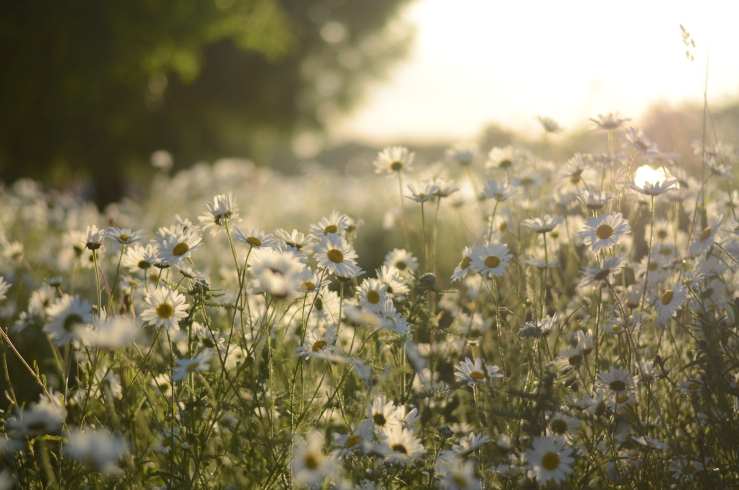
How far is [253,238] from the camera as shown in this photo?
1658 mm

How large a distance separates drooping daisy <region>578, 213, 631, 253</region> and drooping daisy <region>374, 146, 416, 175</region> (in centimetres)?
99

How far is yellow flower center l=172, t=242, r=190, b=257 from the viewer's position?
1573 millimetres

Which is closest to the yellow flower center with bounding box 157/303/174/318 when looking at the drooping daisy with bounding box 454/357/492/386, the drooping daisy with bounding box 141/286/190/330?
the drooping daisy with bounding box 141/286/190/330

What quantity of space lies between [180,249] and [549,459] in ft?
3.34

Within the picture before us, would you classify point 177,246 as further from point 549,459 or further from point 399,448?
point 549,459

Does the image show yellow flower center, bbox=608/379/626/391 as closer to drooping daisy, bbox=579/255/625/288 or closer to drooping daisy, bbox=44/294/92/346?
drooping daisy, bbox=579/255/625/288

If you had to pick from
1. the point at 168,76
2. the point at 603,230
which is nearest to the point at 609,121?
the point at 603,230

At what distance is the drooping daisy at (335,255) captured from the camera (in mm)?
1601

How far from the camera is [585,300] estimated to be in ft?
6.07

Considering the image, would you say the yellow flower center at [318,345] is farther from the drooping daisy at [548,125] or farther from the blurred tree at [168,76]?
the blurred tree at [168,76]

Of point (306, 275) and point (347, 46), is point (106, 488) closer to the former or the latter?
point (306, 275)

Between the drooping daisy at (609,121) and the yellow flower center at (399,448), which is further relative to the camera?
the drooping daisy at (609,121)

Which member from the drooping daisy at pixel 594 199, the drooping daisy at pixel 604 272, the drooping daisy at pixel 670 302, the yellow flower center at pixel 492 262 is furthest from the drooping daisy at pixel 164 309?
the drooping daisy at pixel 670 302

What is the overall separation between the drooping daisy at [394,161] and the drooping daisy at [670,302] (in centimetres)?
113
